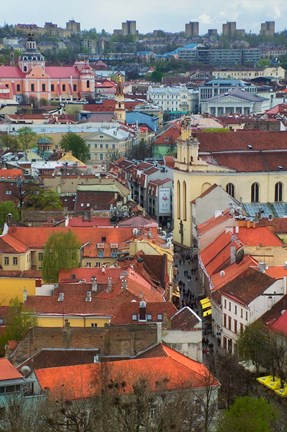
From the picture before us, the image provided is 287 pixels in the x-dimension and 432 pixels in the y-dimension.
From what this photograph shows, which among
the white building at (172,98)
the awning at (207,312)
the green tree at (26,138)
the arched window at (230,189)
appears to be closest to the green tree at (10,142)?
the green tree at (26,138)

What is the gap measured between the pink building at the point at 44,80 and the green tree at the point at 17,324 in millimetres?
94150

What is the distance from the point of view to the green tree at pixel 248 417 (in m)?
24.6

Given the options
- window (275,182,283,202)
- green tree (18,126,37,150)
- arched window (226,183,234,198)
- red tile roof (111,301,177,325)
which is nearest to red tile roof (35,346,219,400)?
red tile roof (111,301,177,325)

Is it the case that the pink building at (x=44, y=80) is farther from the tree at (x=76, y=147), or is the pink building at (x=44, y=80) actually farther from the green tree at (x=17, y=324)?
the green tree at (x=17, y=324)

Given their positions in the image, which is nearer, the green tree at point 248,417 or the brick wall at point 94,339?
the green tree at point 248,417

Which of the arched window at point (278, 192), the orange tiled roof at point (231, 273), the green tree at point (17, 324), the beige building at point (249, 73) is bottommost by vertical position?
the beige building at point (249, 73)

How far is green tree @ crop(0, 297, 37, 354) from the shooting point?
3283 centimetres

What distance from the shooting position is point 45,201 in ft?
184

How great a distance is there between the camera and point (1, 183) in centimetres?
6134

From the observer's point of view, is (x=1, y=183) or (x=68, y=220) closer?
(x=68, y=220)

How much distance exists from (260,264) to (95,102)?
269 feet

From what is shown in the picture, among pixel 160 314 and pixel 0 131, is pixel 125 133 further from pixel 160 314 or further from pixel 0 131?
pixel 160 314

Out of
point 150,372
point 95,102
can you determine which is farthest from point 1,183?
point 95,102

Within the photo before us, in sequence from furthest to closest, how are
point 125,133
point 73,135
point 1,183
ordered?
point 125,133 → point 73,135 → point 1,183
